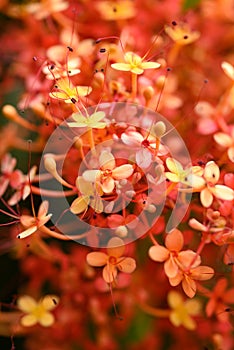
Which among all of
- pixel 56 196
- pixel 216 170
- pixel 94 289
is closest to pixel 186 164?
pixel 216 170

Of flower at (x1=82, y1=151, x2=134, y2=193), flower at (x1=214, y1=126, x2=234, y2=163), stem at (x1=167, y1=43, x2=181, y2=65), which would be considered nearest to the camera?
flower at (x1=82, y1=151, x2=134, y2=193)

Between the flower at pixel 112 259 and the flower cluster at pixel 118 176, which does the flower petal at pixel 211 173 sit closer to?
the flower cluster at pixel 118 176

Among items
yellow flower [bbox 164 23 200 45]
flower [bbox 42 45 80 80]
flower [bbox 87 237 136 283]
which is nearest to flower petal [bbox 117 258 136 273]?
flower [bbox 87 237 136 283]

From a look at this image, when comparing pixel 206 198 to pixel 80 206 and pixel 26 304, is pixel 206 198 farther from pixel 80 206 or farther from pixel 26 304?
pixel 26 304

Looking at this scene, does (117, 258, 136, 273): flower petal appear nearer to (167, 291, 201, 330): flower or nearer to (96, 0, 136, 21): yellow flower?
(167, 291, 201, 330): flower

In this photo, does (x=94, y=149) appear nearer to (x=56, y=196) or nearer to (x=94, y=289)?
(x=56, y=196)

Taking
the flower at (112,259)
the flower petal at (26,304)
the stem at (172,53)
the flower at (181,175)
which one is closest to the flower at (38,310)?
the flower petal at (26,304)
